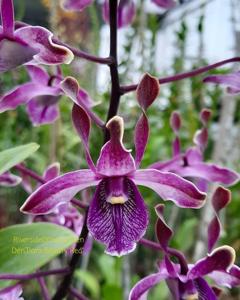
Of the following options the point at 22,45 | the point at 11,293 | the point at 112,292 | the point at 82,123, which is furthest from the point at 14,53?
the point at 112,292

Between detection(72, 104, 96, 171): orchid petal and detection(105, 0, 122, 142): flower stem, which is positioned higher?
detection(105, 0, 122, 142): flower stem

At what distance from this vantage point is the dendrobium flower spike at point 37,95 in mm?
728

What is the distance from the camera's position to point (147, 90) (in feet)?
1.81

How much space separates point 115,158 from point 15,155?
20 cm

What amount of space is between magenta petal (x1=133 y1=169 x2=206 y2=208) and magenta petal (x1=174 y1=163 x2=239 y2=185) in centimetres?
26

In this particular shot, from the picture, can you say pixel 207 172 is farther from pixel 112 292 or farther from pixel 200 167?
pixel 112 292

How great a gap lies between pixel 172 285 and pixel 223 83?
313 mm

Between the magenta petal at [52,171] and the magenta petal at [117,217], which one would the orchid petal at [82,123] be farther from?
the magenta petal at [52,171]

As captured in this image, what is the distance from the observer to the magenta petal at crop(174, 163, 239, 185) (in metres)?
0.84

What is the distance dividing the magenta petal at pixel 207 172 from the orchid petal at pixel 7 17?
1.36ft

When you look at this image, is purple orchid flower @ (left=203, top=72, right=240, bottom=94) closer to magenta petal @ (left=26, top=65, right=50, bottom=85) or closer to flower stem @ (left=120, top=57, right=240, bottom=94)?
flower stem @ (left=120, top=57, right=240, bottom=94)

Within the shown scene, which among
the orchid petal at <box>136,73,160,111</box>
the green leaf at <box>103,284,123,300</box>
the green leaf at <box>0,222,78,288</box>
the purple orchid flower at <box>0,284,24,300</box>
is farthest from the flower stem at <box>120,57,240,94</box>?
the green leaf at <box>103,284,123,300</box>

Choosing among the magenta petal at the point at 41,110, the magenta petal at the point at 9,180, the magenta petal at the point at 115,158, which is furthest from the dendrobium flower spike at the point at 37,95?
the magenta petal at the point at 115,158

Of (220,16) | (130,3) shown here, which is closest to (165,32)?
(220,16)
